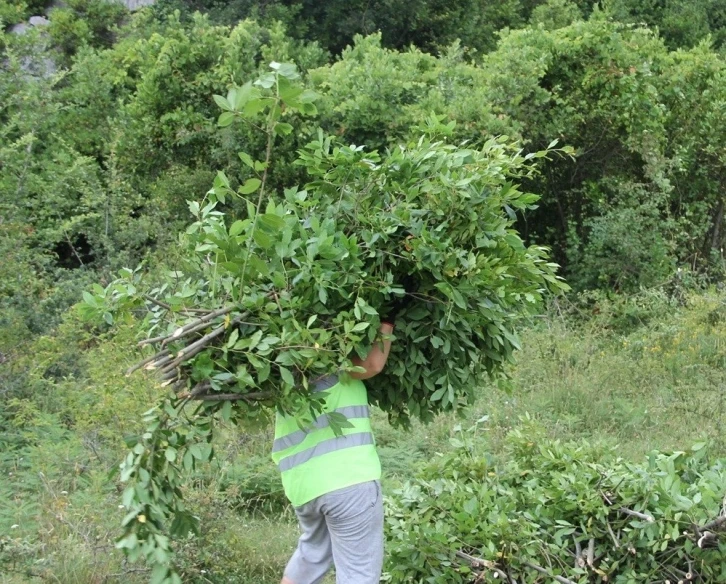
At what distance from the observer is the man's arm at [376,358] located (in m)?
3.58

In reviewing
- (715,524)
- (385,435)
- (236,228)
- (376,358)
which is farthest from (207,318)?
(385,435)

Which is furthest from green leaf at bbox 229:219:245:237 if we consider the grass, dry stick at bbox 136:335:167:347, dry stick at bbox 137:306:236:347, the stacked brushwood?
the grass

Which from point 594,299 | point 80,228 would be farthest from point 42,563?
point 594,299

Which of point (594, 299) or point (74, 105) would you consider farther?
point (74, 105)

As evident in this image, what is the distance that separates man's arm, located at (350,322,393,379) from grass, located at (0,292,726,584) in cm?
72

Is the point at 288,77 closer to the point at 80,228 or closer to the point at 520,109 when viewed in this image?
the point at 80,228

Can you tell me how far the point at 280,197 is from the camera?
9281 mm

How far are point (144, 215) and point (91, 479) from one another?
403 centimetres

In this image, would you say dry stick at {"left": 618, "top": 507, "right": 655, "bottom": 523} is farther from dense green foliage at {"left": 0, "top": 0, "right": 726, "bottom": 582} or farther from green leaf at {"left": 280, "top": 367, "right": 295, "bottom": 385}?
dense green foliage at {"left": 0, "top": 0, "right": 726, "bottom": 582}

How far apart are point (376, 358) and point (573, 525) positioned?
1.33 m

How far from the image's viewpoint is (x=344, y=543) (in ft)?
11.8

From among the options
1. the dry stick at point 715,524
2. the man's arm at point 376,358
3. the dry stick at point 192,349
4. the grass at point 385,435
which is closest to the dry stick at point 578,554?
the dry stick at point 715,524

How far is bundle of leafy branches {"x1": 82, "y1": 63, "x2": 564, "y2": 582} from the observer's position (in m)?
3.11

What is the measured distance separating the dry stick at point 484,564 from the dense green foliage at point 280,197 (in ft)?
4.35
